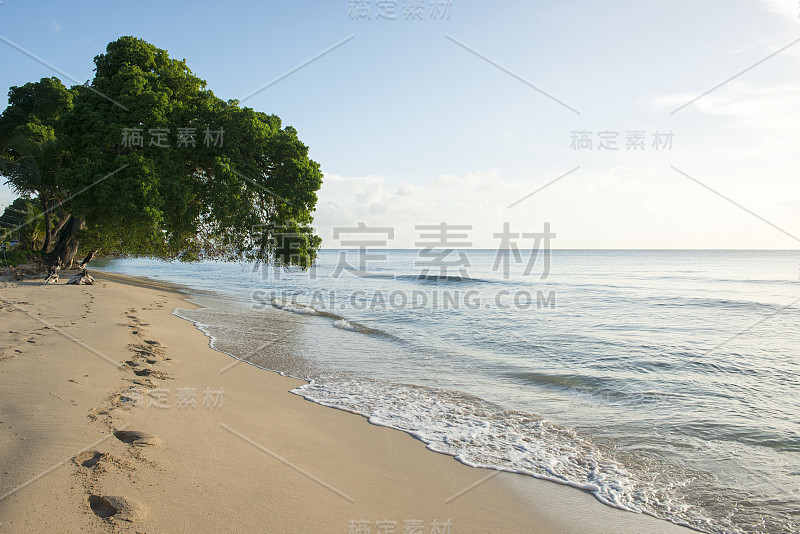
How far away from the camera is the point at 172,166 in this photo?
1239 centimetres

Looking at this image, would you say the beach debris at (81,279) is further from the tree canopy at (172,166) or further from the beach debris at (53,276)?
the tree canopy at (172,166)

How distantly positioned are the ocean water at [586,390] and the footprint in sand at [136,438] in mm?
2918

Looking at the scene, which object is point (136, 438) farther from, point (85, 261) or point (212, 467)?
point (85, 261)

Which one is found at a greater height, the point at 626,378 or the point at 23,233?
the point at 23,233

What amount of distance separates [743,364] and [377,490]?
999 centimetres

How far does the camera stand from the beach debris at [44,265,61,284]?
15180 millimetres

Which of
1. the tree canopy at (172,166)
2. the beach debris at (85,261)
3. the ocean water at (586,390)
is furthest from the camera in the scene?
the beach debris at (85,261)

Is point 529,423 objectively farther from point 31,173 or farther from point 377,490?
point 31,173

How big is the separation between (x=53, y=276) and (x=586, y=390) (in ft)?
55.5

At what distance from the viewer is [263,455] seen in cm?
434

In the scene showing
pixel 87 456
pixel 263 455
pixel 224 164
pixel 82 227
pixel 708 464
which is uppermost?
pixel 224 164

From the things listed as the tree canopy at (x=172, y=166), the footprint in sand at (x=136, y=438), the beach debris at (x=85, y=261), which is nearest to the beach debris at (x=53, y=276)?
the tree canopy at (x=172, y=166)

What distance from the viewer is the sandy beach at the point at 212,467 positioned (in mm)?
3055

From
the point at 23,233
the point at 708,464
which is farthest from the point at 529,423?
the point at 23,233
